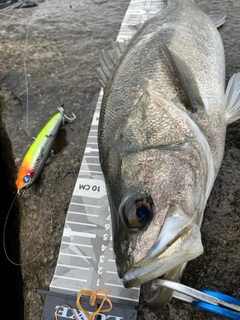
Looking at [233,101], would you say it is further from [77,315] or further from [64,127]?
[77,315]

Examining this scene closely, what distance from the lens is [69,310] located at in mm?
2035

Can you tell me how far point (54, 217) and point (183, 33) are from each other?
179 cm

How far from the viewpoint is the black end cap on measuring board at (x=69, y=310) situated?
1.97 m

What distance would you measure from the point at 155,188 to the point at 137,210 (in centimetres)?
15

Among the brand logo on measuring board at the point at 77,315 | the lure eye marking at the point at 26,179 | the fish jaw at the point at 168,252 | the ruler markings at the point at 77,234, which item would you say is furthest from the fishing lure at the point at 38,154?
the fish jaw at the point at 168,252

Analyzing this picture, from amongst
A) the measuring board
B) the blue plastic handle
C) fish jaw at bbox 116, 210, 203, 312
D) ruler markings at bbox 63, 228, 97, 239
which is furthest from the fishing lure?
the blue plastic handle

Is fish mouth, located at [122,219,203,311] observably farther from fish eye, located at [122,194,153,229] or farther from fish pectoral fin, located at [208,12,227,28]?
fish pectoral fin, located at [208,12,227,28]

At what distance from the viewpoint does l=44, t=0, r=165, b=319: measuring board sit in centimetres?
213

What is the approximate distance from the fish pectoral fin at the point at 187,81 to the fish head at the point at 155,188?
13cm

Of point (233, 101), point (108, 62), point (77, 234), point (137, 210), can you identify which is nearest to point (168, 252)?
point (137, 210)

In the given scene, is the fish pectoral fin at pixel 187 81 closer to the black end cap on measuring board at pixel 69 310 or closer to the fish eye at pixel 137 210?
the fish eye at pixel 137 210

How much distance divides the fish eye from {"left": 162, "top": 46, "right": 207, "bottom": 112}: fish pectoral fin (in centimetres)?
74

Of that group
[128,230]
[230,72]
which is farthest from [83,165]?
[230,72]

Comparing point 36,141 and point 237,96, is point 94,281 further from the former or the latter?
point 237,96
